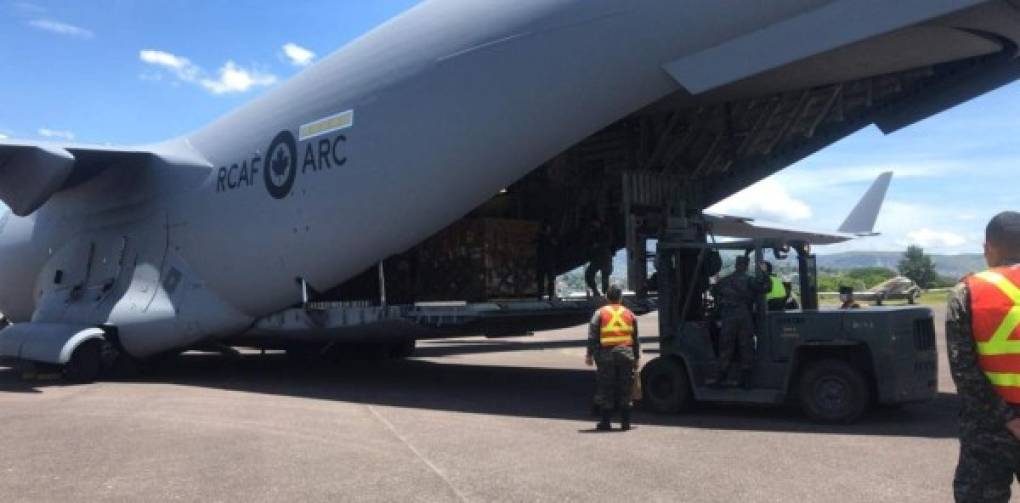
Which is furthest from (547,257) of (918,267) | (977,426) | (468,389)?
(918,267)

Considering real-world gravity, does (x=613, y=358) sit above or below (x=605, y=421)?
above

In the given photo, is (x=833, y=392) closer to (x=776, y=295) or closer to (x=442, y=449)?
(x=776, y=295)

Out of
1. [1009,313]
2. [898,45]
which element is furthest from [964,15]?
[1009,313]

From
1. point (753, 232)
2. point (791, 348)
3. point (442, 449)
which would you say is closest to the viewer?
point (442, 449)

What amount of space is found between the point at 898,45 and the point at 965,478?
6.36 metres

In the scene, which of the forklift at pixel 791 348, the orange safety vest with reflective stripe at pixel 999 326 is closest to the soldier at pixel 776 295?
the forklift at pixel 791 348

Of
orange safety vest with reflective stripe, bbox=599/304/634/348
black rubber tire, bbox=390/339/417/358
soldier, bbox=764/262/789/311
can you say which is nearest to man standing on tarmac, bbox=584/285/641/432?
orange safety vest with reflective stripe, bbox=599/304/634/348

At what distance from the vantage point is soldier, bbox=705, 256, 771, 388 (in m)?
8.73

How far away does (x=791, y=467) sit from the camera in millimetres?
6316

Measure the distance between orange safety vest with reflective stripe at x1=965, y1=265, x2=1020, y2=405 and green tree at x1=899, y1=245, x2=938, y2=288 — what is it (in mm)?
103618

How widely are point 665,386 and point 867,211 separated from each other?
27.2 metres

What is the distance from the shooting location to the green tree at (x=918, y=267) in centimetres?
10075

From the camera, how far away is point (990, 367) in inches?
132

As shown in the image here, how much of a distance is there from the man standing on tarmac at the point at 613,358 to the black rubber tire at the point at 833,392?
182cm
